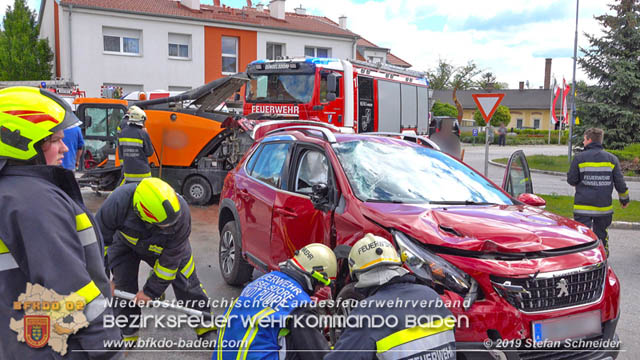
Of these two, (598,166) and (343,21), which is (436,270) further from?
(343,21)

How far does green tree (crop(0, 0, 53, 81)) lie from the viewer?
28219 millimetres

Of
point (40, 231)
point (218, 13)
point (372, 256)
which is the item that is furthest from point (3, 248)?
point (218, 13)

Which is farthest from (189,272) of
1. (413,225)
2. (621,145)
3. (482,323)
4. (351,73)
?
(621,145)

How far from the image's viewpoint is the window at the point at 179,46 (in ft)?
93.0

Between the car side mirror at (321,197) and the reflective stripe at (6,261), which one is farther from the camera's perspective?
the car side mirror at (321,197)

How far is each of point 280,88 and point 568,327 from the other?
1080 centimetres

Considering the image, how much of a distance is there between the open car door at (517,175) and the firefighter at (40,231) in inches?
215

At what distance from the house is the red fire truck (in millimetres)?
15261

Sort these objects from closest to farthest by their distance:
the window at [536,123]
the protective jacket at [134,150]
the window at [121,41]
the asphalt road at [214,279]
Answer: the asphalt road at [214,279] < the protective jacket at [134,150] < the window at [121,41] < the window at [536,123]

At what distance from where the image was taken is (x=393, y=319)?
7.81 feet

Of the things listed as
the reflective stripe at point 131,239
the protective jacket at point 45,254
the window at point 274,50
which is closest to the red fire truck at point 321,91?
the reflective stripe at point 131,239

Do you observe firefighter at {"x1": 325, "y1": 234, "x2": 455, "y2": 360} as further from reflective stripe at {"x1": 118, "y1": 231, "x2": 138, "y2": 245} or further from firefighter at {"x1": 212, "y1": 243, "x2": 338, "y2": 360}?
reflective stripe at {"x1": 118, "y1": 231, "x2": 138, "y2": 245}

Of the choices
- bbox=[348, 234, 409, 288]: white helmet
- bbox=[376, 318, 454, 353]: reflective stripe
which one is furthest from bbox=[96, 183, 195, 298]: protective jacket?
bbox=[376, 318, 454, 353]: reflective stripe

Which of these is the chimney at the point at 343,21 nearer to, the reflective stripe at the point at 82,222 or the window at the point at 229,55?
the window at the point at 229,55
